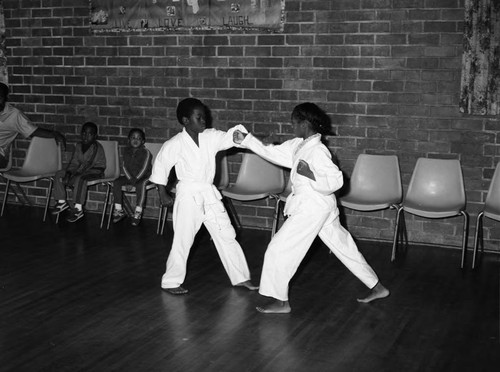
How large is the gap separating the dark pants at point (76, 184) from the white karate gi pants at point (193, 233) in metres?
2.56

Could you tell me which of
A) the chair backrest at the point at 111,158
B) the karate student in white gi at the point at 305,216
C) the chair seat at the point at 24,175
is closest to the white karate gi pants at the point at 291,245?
the karate student in white gi at the point at 305,216

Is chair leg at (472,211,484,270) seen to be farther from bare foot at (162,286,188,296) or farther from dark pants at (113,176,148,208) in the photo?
dark pants at (113,176,148,208)

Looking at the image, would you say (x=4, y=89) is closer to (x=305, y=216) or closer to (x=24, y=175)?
(x=24, y=175)

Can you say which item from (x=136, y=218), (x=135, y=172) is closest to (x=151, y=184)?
(x=135, y=172)

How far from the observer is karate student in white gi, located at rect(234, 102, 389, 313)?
181 inches

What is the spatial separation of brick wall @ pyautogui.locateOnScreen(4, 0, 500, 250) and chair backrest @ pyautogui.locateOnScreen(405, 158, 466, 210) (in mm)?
236

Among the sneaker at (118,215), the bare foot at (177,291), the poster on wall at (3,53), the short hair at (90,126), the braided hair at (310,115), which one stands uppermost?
the poster on wall at (3,53)

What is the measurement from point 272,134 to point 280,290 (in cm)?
293

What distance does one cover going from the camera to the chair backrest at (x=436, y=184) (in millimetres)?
6469

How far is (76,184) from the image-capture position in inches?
293

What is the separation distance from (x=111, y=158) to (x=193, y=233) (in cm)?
305

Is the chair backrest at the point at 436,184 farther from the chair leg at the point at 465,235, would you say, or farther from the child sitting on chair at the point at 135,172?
the child sitting on chair at the point at 135,172

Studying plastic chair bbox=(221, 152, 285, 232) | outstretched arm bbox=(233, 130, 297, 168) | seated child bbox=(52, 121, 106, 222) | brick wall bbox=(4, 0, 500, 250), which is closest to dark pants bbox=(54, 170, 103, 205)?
seated child bbox=(52, 121, 106, 222)

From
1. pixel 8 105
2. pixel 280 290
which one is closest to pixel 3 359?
pixel 280 290
